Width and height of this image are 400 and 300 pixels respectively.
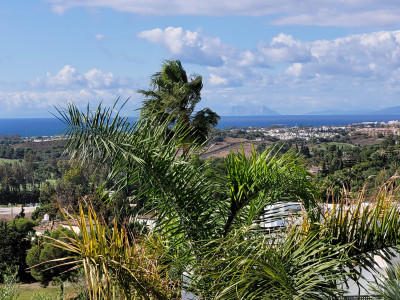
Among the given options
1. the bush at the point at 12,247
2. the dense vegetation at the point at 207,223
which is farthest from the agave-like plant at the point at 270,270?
the bush at the point at 12,247

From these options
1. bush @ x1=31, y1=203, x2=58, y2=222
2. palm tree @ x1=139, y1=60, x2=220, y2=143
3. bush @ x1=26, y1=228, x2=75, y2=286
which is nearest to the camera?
palm tree @ x1=139, y1=60, x2=220, y2=143

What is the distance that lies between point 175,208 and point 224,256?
53 centimetres

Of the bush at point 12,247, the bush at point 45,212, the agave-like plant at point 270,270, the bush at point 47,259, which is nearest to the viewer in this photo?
the agave-like plant at point 270,270

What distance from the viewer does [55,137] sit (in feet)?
12.3

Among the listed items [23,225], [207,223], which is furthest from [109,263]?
[23,225]

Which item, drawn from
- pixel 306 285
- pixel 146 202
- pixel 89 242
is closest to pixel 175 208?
pixel 146 202

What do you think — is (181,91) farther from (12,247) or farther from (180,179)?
(12,247)

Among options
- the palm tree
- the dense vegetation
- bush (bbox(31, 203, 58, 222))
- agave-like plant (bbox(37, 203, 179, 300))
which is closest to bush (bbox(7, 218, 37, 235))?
bush (bbox(31, 203, 58, 222))

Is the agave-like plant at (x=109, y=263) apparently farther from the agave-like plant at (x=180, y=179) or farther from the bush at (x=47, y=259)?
the bush at (x=47, y=259)

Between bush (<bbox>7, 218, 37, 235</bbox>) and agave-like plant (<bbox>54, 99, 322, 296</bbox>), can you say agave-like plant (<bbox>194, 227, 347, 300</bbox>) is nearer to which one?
agave-like plant (<bbox>54, 99, 322, 296</bbox>)

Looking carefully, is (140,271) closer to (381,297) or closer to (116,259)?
(116,259)

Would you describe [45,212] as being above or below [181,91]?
below

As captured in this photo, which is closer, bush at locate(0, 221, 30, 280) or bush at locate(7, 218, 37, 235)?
bush at locate(0, 221, 30, 280)

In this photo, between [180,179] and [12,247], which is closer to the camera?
[180,179]
